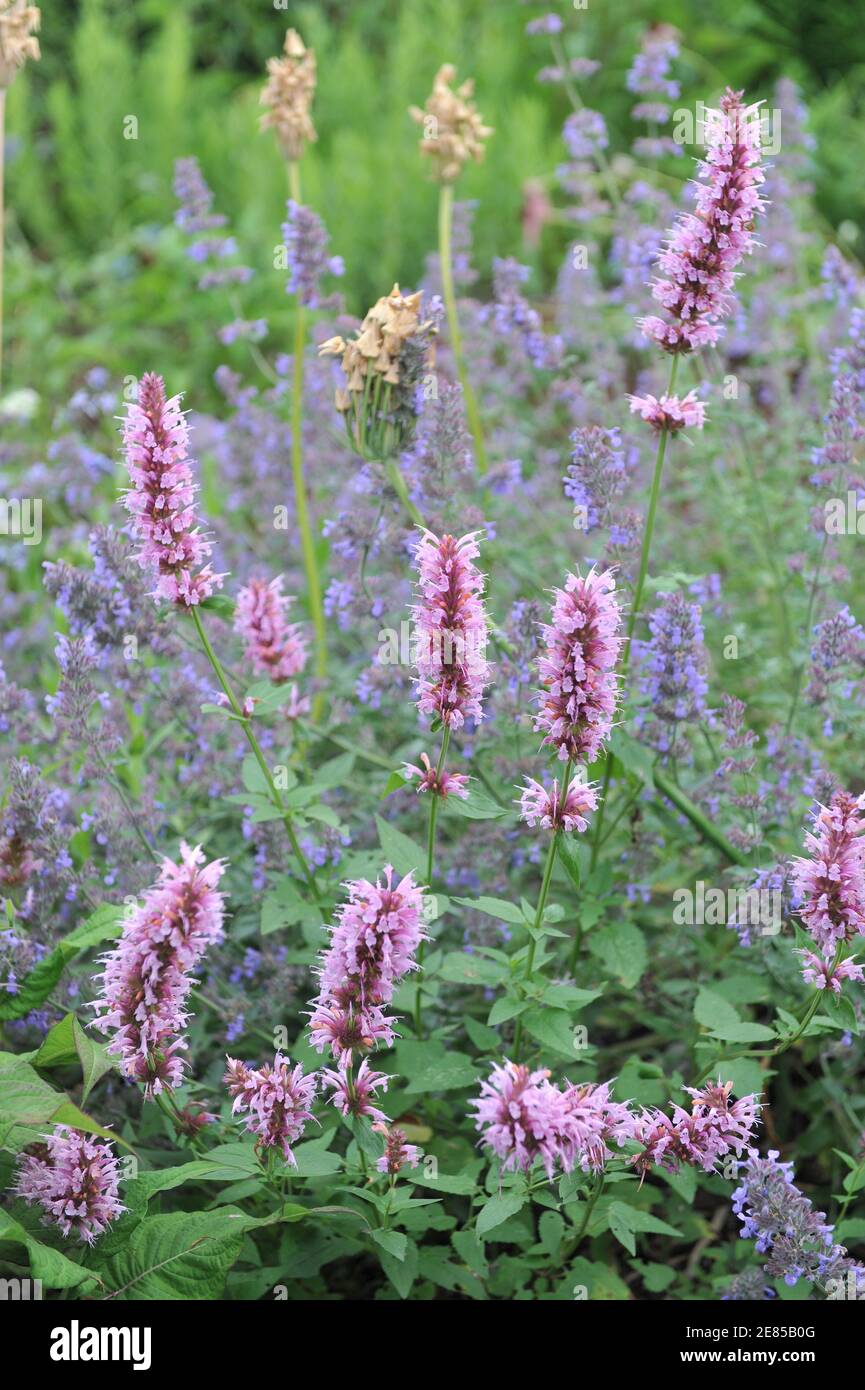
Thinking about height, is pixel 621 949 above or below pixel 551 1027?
above

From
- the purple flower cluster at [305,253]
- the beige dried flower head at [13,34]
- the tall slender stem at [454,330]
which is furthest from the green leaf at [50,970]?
the beige dried flower head at [13,34]

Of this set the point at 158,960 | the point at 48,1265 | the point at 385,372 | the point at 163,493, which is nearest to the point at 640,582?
the point at 385,372

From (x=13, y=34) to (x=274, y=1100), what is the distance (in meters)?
2.13

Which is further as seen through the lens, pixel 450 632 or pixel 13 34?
pixel 13 34

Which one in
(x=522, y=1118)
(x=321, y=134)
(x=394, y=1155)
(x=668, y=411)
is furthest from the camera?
(x=321, y=134)

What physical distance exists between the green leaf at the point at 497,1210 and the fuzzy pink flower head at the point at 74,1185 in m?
0.50

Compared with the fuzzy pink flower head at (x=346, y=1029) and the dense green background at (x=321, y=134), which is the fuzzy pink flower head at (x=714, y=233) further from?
the dense green background at (x=321, y=134)

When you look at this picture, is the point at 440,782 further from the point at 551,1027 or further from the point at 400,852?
the point at 551,1027

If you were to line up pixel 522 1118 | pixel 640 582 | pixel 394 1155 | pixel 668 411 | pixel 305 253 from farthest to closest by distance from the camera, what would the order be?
pixel 305 253
pixel 640 582
pixel 668 411
pixel 394 1155
pixel 522 1118

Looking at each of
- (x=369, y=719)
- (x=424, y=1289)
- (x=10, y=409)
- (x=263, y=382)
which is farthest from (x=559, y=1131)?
(x=263, y=382)

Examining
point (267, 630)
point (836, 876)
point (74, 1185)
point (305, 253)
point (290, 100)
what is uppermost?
point (290, 100)

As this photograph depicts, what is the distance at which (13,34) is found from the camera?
2869 millimetres

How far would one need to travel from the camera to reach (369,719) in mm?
3070

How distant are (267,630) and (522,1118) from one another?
1014mm
